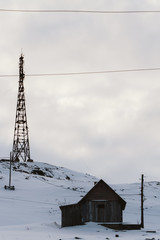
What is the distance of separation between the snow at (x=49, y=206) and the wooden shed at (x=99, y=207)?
1.12 m

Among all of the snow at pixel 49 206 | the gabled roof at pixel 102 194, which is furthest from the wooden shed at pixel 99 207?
the snow at pixel 49 206

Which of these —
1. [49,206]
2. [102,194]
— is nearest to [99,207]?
[102,194]

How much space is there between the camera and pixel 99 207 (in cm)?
4219

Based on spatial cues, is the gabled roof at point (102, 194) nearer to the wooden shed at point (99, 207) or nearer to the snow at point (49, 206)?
the wooden shed at point (99, 207)

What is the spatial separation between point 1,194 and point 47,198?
6100 mm

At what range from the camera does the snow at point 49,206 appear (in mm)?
33719

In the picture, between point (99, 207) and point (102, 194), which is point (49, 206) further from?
point (102, 194)

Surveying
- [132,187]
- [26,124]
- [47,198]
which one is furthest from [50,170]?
[47,198]

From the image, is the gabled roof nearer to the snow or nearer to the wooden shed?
the wooden shed

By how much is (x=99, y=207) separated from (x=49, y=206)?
1080 cm

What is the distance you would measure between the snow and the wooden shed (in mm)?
1120

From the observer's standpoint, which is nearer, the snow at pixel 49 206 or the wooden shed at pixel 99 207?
the snow at pixel 49 206

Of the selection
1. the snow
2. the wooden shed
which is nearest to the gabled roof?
the wooden shed

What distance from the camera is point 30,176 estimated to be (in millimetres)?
66875
